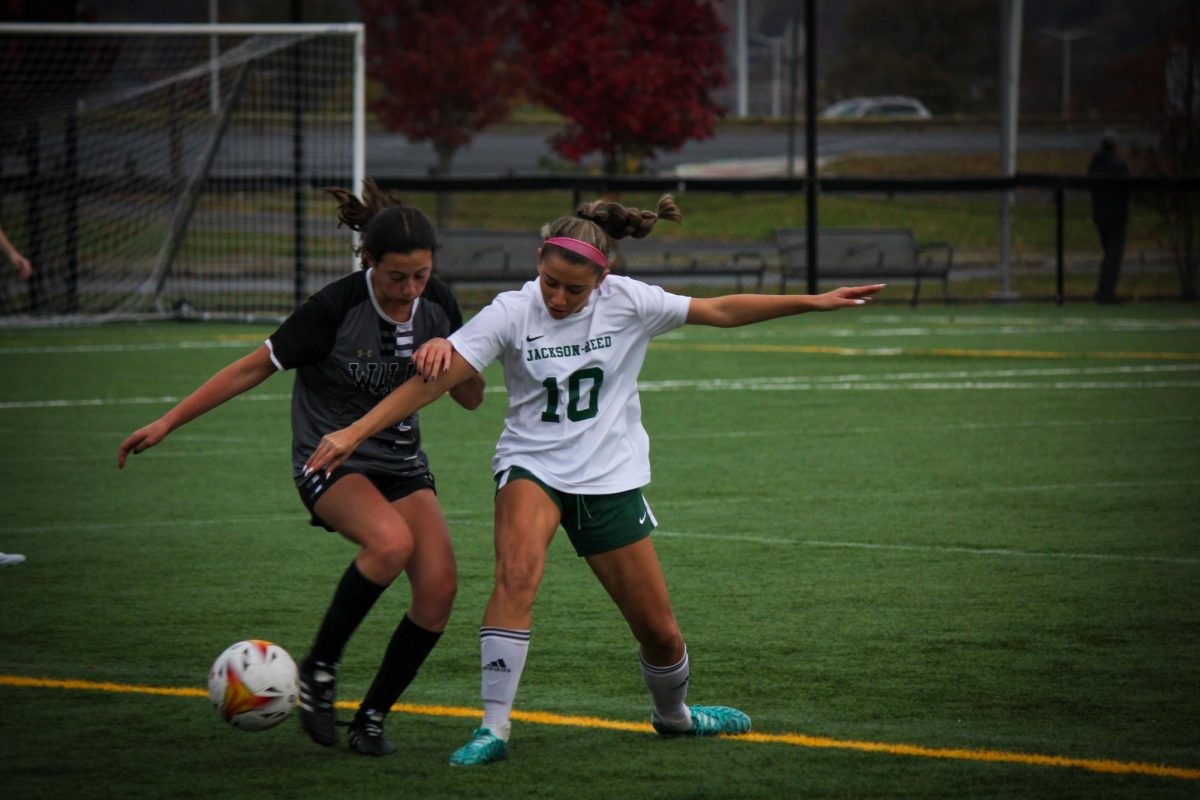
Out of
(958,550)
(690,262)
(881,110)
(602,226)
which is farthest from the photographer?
(881,110)

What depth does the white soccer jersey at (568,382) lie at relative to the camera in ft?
17.9

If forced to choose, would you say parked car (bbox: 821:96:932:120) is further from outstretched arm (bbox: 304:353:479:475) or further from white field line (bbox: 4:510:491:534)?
outstretched arm (bbox: 304:353:479:475)

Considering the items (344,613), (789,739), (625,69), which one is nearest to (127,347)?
(625,69)

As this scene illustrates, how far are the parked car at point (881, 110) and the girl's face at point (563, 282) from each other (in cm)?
5586

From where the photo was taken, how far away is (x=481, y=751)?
5285 mm

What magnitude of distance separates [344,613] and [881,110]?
59.0 meters

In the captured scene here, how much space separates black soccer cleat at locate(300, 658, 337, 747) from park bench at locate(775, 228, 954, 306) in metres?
21.9

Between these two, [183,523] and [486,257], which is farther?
[486,257]

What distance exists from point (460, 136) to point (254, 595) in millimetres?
27478

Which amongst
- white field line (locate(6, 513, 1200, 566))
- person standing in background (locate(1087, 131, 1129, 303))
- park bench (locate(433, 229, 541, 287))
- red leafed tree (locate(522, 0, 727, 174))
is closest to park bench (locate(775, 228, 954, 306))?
person standing in background (locate(1087, 131, 1129, 303))

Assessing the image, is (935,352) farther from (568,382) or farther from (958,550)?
(568,382)

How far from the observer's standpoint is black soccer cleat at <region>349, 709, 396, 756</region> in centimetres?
546

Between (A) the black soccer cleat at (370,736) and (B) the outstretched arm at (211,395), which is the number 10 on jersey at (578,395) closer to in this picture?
(B) the outstretched arm at (211,395)

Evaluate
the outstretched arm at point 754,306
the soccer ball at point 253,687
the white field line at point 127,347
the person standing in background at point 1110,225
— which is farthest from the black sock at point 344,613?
the person standing in background at point 1110,225
